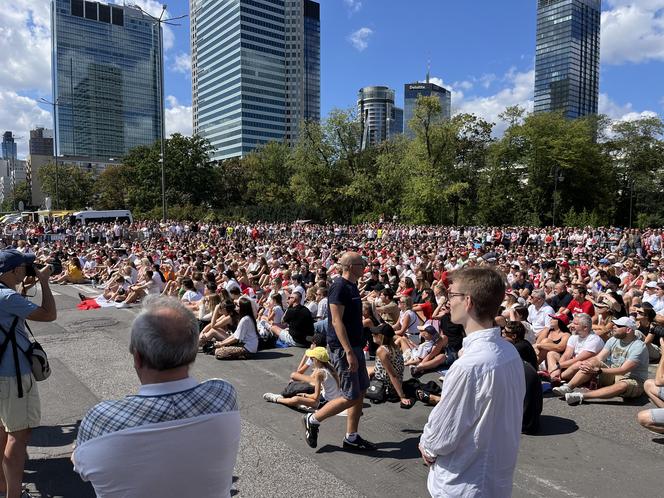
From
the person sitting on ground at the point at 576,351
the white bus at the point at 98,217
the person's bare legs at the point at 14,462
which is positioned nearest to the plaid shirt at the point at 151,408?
the person's bare legs at the point at 14,462

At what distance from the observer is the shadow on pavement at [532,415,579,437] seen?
205 inches

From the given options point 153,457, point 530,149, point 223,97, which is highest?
point 223,97

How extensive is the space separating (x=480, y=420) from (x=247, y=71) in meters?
142

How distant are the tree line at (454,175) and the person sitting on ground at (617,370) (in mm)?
39872

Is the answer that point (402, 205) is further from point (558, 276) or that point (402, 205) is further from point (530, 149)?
point (558, 276)

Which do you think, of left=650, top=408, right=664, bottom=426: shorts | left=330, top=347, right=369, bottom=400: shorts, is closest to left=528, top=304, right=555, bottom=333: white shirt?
left=650, top=408, right=664, bottom=426: shorts

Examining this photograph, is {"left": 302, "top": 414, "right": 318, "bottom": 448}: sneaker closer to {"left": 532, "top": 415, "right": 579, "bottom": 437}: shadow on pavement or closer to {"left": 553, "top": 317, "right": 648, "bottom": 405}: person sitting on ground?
{"left": 532, "top": 415, "right": 579, "bottom": 437}: shadow on pavement

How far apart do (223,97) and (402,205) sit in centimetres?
10582

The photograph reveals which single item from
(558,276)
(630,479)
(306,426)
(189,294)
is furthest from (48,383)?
(558,276)

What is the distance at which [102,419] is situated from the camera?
1.60 meters

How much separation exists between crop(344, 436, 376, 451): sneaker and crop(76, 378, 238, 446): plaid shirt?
3.17 metres


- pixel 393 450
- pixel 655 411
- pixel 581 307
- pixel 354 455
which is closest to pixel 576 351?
pixel 655 411

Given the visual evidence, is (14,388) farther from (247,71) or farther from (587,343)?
(247,71)

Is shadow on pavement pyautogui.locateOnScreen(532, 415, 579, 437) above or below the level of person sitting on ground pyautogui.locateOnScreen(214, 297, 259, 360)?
below
